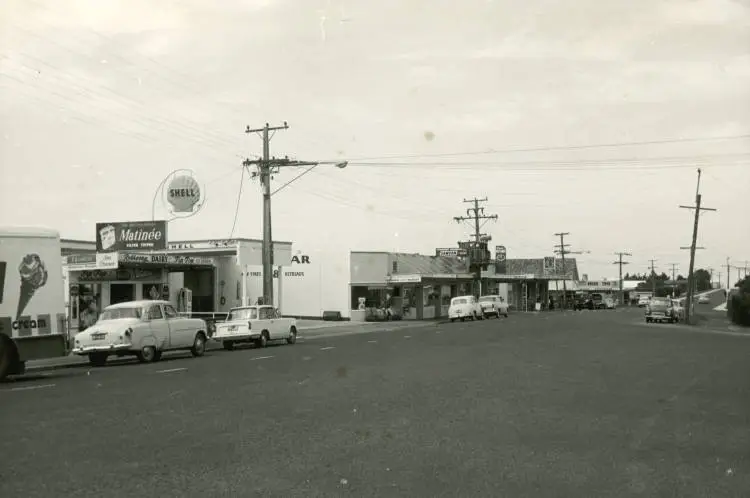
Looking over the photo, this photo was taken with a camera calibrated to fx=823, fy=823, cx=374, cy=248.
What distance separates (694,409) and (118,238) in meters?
32.5

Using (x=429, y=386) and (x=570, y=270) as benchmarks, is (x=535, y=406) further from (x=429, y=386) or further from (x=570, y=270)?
(x=570, y=270)

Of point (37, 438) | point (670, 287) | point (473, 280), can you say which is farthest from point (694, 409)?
point (670, 287)

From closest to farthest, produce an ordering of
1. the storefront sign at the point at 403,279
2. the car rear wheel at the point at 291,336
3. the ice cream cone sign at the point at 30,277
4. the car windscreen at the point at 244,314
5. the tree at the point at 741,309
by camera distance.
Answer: the ice cream cone sign at the point at 30,277, the car windscreen at the point at 244,314, the car rear wheel at the point at 291,336, the tree at the point at 741,309, the storefront sign at the point at 403,279

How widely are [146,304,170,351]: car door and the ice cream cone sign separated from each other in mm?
4619

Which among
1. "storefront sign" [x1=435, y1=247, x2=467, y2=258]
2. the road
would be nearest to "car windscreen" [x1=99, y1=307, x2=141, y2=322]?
the road

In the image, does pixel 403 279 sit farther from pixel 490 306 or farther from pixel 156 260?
pixel 156 260

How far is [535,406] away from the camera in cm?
1199

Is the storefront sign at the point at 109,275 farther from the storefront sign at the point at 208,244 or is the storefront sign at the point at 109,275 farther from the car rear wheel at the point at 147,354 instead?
the car rear wheel at the point at 147,354

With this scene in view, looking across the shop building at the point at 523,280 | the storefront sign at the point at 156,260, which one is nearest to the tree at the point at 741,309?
the shop building at the point at 523,280

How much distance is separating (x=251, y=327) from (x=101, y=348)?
7.53 meters

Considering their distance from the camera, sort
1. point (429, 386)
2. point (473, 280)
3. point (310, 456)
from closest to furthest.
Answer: point (310, 456) → point (429, 386) → point (473, 280)

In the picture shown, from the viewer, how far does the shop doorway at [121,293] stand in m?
39.6

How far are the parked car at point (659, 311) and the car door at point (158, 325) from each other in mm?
37975

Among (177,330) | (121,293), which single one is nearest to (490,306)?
(121,293)
